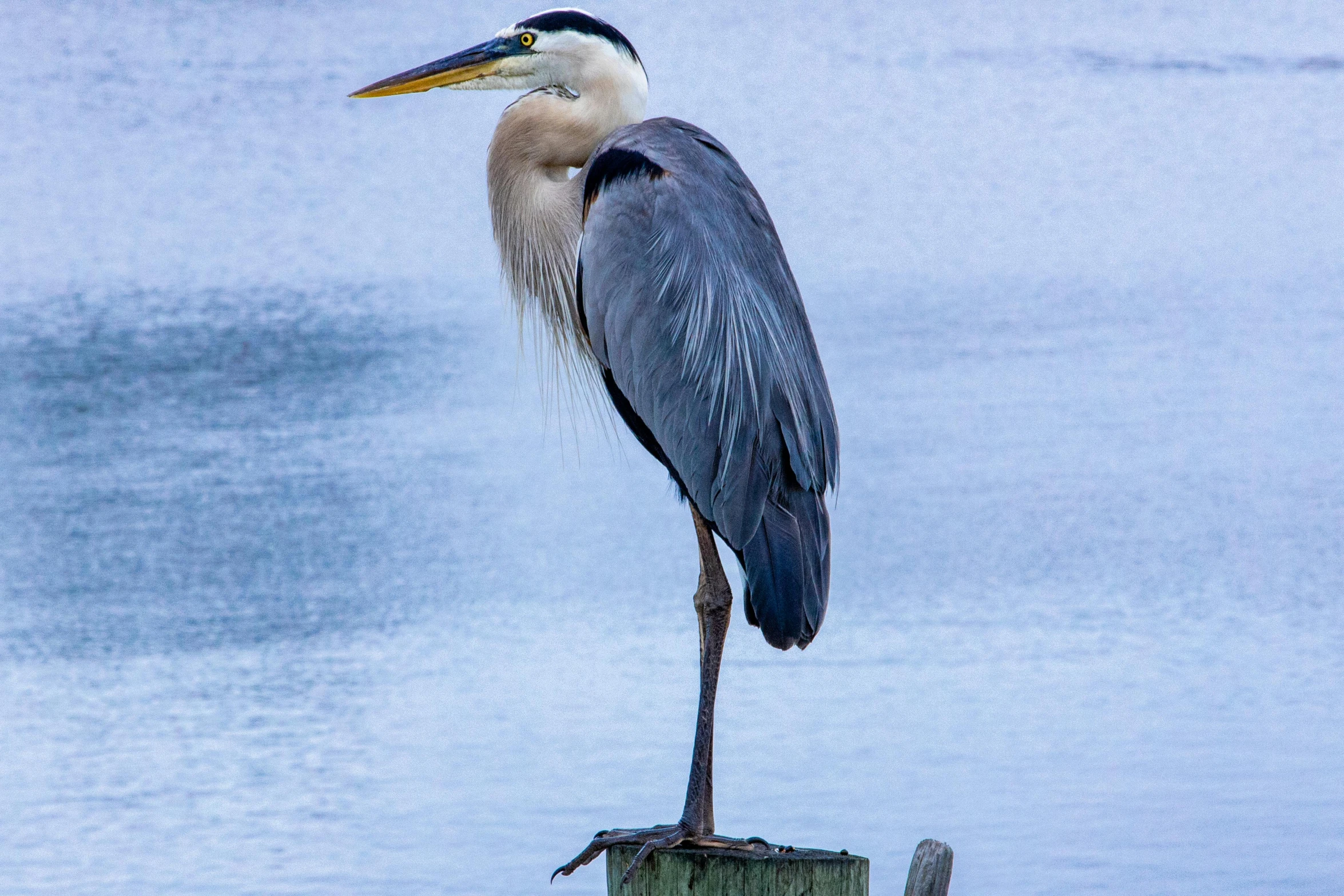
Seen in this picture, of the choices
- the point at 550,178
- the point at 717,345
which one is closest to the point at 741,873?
the point at 717,345

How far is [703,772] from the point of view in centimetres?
264

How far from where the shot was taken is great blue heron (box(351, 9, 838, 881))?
262 cm

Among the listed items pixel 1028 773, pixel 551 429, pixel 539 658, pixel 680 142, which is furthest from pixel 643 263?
pixel 551 429

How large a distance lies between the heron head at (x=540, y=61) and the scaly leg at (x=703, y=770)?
84 centimetres

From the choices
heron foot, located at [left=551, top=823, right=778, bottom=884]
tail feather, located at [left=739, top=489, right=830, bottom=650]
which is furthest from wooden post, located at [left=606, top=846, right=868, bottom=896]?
tail feather, located at [left=739, top=489, right=830, bottom=650]

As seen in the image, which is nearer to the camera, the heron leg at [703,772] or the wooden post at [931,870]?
the wooden post at [931,870]

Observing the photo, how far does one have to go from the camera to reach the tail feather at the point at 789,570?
254 centimetres

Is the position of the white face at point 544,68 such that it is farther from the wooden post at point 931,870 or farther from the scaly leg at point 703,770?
the wooden post at point 931,870

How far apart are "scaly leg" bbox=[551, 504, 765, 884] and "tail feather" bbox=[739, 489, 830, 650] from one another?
16 centimetres

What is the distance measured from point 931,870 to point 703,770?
432 mm

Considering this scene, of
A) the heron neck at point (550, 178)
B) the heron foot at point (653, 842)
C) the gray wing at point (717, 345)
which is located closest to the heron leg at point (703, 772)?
the heron foot at point (653, 842)

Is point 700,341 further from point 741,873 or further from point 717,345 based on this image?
point 741,873

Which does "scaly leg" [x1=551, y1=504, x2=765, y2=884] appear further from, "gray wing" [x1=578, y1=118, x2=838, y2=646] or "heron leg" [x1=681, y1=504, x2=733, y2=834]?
"gray wing" [x1=578, y1=118, x2=838, y2=646]

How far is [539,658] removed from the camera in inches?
228
